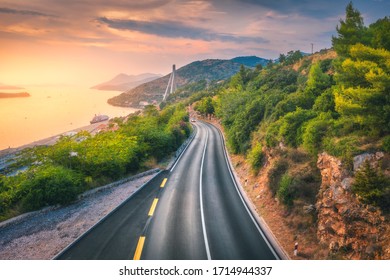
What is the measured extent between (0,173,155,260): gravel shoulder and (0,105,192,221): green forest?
3.98 ft

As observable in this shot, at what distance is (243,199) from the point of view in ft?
72.2

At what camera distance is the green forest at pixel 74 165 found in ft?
58.3

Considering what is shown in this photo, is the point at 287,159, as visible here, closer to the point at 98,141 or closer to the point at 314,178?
the point at 314,178

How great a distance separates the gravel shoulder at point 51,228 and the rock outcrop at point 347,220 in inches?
575

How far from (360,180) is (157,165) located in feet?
78.4

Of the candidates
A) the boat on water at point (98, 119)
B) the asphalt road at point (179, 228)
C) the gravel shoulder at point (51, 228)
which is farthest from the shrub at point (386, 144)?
the boat on water at point (98, 119)

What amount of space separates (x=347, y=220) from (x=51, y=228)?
1734cm

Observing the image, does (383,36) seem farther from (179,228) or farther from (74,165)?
(74,165)

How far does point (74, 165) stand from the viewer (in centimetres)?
2302

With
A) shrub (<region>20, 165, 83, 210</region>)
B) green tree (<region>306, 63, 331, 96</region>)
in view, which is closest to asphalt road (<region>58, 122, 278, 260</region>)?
shrub (<region>20, 165, 83, 210</region>)

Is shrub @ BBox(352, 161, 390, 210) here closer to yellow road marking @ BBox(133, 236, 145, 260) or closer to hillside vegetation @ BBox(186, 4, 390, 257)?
hillside vegetation @ BBox(186, 4, 390, 257)

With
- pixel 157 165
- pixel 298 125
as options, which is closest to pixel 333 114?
pixel 298 125

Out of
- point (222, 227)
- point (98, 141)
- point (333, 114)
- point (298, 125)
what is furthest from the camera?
point (98, 141)

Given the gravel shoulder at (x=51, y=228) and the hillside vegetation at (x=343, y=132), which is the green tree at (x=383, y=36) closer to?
the hillside vegetation at (x=343, y=132)
